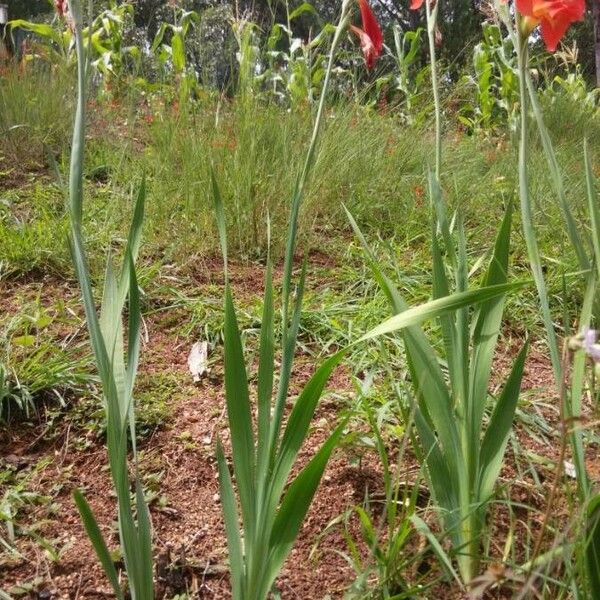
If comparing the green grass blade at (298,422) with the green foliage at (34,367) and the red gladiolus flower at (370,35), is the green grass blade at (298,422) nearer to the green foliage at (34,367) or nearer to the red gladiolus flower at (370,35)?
the red gladiolus flower at (370,35)

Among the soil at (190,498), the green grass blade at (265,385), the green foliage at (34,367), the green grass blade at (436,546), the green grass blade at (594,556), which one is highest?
the green grass blade at (265,385)

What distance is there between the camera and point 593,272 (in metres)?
0.77

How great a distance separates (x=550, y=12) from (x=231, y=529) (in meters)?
0.70

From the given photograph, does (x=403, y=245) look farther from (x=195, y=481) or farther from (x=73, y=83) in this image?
(x=73, y=83)

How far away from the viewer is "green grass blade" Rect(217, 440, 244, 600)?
0.72 m

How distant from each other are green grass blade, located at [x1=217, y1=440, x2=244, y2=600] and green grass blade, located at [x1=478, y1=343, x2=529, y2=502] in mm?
336

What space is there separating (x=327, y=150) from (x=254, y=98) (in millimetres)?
421

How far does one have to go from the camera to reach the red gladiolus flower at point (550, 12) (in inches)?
30.5

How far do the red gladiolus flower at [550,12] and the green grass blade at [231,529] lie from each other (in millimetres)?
617

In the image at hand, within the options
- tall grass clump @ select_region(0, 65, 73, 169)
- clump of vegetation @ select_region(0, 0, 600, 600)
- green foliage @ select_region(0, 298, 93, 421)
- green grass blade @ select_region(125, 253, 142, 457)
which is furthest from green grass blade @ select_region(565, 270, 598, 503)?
tall grass clump @ select_region(0, 65, 73, 169)

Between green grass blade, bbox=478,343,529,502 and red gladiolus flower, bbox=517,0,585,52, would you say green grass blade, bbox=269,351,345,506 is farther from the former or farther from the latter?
red gladiolus flower, bbox=517,0,585,52

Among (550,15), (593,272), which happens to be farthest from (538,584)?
(550,15)

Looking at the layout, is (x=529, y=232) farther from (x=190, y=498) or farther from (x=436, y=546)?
(x=190, y=498)

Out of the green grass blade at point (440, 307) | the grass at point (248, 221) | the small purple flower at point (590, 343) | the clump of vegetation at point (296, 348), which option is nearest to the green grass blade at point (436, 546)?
the clump of vegetation at point (296, 348)
